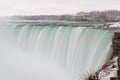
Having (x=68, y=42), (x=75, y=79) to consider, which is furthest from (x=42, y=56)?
(x=75, y=79)

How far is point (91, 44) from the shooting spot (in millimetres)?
21281

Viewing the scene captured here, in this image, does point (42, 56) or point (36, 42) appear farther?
point (36, 42)

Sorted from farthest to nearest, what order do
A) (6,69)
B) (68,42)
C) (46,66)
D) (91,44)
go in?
(6,69), (46,66), (68,42), (91,44)

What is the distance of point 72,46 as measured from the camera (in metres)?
23.8

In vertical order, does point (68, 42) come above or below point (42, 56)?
above

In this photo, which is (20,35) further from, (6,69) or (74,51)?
(74,51)

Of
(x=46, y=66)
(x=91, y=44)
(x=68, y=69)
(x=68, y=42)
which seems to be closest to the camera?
(x=91, y=44)

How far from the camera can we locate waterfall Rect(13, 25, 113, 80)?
771 inches

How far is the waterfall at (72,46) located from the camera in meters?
19.6

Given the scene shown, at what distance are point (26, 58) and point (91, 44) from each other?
35.9 ft

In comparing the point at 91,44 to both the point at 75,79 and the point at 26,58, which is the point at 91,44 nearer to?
the point at 75,79

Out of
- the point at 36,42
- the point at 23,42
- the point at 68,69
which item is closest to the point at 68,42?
the point at 68,69

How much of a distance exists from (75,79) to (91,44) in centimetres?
240

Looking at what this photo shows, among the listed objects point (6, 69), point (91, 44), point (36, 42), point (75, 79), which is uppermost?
point (91, 44)
